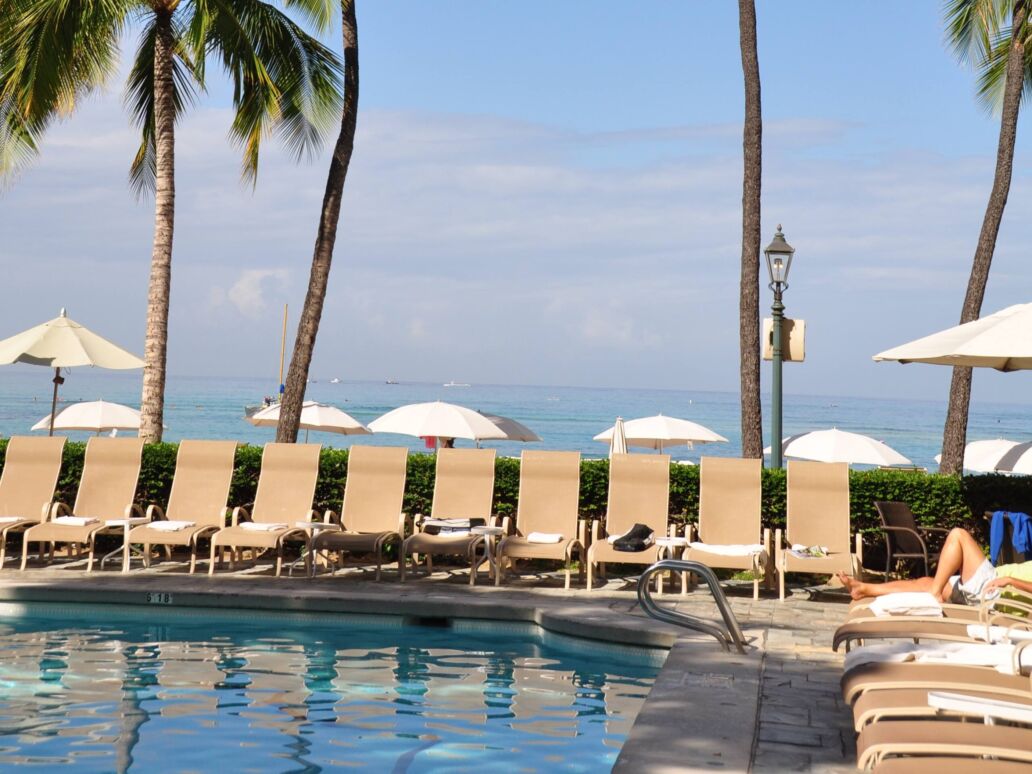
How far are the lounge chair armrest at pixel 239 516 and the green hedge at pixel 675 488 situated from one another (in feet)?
0.82

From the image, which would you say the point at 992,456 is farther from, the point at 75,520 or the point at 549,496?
Answer: the point at 75,520

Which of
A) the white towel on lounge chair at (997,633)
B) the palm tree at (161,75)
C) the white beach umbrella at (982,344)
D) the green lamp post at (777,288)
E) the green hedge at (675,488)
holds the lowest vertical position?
the white towel on lounge chair at (997,633)

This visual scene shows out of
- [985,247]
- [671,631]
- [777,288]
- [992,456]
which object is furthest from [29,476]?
[992,456]

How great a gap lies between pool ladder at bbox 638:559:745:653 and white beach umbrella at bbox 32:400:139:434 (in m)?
14.9

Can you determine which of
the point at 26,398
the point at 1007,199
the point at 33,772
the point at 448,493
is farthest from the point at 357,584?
the point at 26,398

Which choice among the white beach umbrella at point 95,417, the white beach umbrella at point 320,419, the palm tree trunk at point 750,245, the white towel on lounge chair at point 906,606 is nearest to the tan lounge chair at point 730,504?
the palm tree trunk at point 750,245

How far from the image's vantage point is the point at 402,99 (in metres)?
17.8

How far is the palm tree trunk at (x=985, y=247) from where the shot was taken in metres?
13.0

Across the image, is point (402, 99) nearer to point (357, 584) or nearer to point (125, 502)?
point (125, 502)

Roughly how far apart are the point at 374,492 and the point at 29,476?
334 cm

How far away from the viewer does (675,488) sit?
1067 cm

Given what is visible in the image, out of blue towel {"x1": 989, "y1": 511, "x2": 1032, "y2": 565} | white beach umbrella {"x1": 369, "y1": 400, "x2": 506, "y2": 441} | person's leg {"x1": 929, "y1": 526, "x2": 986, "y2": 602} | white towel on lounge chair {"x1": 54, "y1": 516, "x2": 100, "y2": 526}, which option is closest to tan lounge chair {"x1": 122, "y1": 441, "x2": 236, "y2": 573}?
white towel on lounge chair {"x1": 54, "y1": 516, "x2": 100, "y2": 526}

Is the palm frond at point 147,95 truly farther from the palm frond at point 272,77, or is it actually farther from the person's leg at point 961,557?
the person's leg at point 961,557

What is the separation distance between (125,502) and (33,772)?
599 cm
